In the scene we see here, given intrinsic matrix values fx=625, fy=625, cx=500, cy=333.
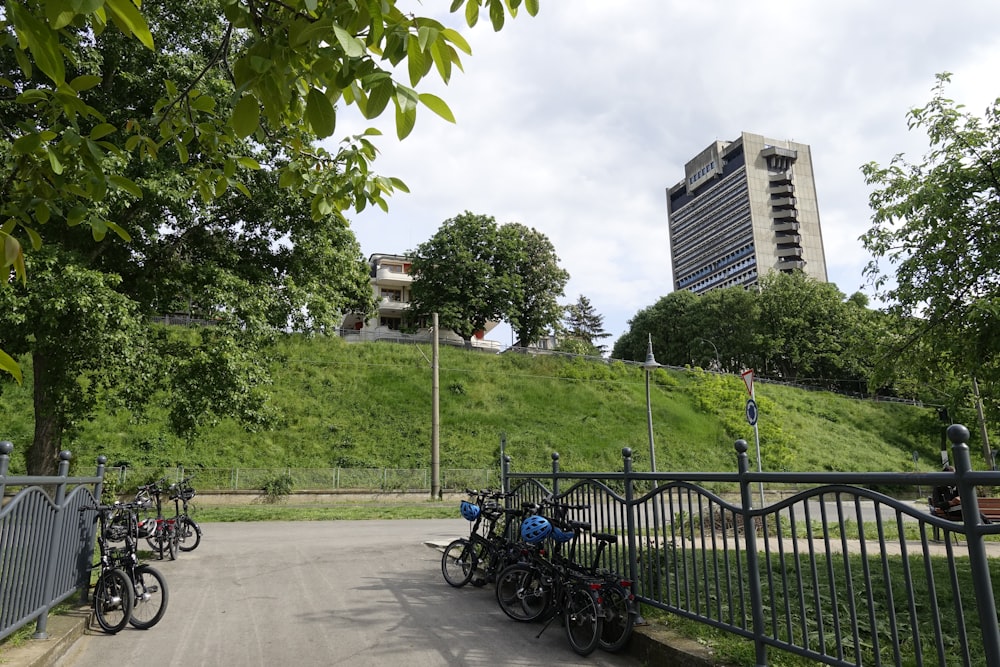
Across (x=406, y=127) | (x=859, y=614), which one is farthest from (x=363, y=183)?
(x=859, y=614)

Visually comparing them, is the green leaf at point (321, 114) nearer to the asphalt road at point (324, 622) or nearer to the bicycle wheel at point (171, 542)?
the asphalt road at point (324, 622)

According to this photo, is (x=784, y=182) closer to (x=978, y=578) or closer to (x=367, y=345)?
(x=367, y=345)

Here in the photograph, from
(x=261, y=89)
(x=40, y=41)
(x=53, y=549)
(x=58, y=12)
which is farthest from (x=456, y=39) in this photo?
(x=53, y=549)

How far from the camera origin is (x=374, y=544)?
38.5ft

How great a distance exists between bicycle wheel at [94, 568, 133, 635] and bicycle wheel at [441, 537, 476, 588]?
342 centimetres

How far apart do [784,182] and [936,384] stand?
11192 centimetres

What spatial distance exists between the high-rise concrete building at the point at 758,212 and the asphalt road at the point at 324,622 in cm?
10052

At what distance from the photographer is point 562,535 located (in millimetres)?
5922

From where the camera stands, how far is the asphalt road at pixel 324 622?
16.4 feet

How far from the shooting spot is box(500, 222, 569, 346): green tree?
52562 millimetres

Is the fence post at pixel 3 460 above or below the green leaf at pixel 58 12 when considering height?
below

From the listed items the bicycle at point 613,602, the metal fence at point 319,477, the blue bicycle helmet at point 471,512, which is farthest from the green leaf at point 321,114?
the metal fence at point 319,477

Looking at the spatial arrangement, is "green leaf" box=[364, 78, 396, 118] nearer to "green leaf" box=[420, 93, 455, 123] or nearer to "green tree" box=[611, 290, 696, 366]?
"green leaf" box=[420, 93, 455, 123]

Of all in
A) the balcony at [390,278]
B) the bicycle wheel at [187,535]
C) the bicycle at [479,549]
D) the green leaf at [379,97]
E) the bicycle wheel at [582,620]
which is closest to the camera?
the green leaf at [379,97]
